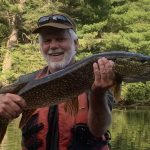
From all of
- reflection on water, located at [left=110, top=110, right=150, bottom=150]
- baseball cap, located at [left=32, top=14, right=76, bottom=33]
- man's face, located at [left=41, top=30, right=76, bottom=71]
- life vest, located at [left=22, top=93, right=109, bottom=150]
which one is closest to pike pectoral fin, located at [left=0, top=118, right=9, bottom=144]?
life vest, located at [left=22, top=93, right=109, bottom=150]

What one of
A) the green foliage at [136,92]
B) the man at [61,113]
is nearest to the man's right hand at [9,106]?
the man at [61,113]

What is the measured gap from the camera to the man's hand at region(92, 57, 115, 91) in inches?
154

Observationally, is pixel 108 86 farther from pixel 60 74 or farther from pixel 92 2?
pixel 92 2

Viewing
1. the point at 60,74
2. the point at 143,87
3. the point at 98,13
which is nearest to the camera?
the point at 60,74

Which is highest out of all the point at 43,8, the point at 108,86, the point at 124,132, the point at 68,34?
the point at 43,8

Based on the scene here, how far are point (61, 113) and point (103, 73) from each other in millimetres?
780

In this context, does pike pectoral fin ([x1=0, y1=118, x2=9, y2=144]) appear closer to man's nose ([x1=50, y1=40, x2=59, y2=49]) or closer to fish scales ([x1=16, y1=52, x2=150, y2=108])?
fish scales ([x1=16, y1=52, x2=150, y2=108])

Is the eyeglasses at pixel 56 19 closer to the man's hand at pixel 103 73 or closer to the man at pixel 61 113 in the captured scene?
the man at pixel 61 113

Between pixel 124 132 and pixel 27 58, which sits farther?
pixel 27 58

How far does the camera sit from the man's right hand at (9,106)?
4.08 metres

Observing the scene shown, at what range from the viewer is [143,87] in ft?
111

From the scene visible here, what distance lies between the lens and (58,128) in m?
4.53

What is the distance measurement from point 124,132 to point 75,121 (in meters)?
13.7

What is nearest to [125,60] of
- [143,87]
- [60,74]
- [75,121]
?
[60,74]
